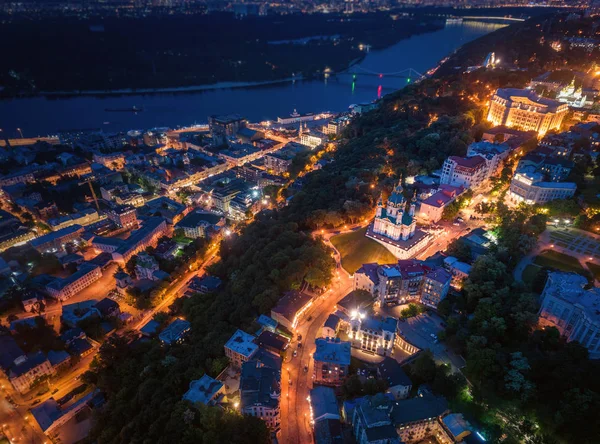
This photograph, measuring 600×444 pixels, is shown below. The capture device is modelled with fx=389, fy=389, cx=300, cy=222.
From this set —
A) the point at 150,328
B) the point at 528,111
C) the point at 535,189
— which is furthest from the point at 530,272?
the point at 150,328

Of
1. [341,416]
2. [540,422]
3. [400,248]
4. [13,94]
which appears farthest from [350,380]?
[13,94]

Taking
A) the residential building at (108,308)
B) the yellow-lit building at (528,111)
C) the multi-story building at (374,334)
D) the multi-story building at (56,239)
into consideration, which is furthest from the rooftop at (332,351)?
the yellow-lit building at (528,111)

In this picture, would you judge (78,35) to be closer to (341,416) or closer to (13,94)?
(13,94)

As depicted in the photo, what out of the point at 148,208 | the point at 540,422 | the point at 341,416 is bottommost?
the point at 148,208

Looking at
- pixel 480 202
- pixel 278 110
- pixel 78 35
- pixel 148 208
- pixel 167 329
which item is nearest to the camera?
pixel 167 329

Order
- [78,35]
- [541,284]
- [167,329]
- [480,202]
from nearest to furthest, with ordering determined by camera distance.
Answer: [541,284] → [167,329] → [480,202] → [78,35]

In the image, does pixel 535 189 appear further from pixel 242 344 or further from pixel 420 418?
pixel 242 344

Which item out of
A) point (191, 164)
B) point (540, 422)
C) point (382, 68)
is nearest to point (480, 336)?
point (540, 422)

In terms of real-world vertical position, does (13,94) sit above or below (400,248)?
below

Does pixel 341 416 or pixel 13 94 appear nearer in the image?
pixel 341 416
